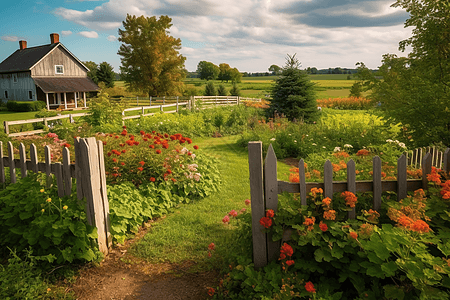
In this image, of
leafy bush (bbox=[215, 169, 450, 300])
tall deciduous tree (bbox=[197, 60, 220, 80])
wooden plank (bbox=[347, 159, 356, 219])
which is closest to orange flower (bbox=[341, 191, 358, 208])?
leafy bush (bbox=[215, 169, 450, 300])

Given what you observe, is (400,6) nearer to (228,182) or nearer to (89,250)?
(228,182)

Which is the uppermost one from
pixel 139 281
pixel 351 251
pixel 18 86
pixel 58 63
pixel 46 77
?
pixel 58 63

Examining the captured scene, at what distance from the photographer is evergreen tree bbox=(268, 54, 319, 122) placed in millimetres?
12961

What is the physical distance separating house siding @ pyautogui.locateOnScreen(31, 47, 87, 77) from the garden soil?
34.8 meters

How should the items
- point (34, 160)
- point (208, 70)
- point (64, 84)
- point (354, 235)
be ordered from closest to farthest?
point (354, 235) < point (34, 160) < point (64, 84) < point (208, 70)

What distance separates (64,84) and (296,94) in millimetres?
29452

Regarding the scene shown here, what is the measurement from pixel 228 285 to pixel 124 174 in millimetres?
3080

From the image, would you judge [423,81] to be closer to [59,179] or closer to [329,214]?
[329,214]

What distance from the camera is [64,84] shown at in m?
33.9

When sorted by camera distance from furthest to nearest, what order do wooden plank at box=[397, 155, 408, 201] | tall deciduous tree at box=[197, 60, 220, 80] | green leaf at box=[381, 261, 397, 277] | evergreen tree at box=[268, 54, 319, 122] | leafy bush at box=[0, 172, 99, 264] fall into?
tall deciduous tree at box=[197, 60, 220, 80] → evergreen tree at box=[268, 54, 319, 122] → leafy bush at box=[0, 172, 99, 264] → wooden plank at box=[397, 155, 408, 201] → green leaf at box=[381, 261, 397, 277]

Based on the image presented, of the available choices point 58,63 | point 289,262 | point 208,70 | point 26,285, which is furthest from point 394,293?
point 208,70

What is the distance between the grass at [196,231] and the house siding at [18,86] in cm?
3295

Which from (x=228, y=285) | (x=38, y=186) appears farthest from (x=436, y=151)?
(x=38, y=186)

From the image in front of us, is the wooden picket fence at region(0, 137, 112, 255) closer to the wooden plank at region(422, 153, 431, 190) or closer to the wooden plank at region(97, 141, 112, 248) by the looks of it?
the wooden plank at region(97, 141, 112, 248)
